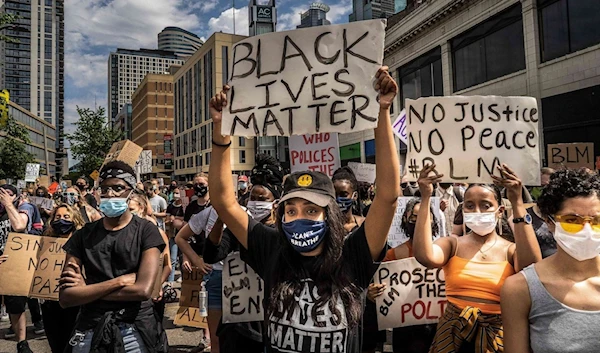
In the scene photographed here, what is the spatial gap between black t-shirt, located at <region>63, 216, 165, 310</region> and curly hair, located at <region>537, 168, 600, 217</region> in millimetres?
2438

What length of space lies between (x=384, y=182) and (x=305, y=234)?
480mm

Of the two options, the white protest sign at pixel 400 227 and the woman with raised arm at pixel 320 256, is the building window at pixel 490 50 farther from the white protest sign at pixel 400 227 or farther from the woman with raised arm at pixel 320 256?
the woman with raised arm at pixel 320 256

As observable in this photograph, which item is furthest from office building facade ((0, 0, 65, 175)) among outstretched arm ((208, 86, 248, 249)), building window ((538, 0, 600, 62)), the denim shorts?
outstretched arm ((208, 86, 248, 249))

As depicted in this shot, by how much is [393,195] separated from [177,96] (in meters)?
82.1

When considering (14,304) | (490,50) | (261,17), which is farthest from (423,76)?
(261,17)

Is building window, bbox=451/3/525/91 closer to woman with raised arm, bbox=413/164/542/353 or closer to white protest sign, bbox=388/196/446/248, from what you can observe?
white protest sign, bbox=388/196/446/248

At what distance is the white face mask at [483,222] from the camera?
3.00 m

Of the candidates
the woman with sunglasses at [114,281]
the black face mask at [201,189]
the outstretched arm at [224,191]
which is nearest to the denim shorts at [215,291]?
the woman with sunglasses at [114,281]

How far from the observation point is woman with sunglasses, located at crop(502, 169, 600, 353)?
71.5 inches

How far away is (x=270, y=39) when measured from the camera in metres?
2.73

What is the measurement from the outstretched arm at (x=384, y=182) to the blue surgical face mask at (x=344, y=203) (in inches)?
65.8

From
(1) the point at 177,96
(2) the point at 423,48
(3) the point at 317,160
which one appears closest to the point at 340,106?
(3) the point at 317,160

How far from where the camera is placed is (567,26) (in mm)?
14656

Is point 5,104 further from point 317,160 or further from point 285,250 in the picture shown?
point 285,250
